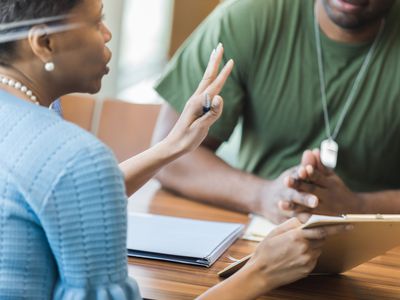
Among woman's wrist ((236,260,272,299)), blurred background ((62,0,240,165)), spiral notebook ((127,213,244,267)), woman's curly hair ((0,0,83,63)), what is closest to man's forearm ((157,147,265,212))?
spiral notebook ((127,213,244,267))

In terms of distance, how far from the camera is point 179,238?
1438 millimetres

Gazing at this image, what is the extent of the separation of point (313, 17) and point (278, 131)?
32cm

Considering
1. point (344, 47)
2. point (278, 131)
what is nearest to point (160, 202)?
point (278, 131)

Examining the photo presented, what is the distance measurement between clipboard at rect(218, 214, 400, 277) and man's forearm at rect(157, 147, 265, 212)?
1.50 feet

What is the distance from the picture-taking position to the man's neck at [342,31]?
6.38ft

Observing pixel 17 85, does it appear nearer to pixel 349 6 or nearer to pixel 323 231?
pixel 323 231

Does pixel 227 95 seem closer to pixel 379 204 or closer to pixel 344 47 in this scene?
pixel 344 47

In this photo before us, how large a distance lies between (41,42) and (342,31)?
1153mm

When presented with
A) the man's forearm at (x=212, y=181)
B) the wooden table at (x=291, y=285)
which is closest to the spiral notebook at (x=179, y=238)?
the wooden table at (x=291, y=285)

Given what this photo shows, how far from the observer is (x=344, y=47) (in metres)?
1.95

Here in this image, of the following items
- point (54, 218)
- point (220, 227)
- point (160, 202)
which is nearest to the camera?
point (54, 218)

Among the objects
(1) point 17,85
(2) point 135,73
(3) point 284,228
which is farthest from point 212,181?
(2) point 135,73

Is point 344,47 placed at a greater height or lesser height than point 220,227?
greater

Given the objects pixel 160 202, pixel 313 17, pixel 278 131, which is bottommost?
pixel 160 202
